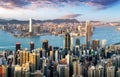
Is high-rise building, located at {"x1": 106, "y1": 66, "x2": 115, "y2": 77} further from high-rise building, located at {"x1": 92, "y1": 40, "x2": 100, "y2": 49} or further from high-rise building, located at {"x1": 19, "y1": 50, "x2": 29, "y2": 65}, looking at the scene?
high-rise building, located at {"x1": 19, "y1": 50, "x2": 29, "y2": 65}

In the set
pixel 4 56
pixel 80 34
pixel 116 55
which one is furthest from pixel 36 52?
pixel 116 55

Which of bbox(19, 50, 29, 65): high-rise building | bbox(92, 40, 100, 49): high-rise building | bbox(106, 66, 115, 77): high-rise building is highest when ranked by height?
bbox(92, 40, 100, 49): high-rise building

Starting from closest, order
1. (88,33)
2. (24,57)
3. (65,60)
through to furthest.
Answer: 1. (24,57)
2. (65,60)
3. (88,33)

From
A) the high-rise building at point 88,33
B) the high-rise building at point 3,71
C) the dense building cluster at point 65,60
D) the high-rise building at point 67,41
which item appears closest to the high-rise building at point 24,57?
the dense building cluster at point 65,60

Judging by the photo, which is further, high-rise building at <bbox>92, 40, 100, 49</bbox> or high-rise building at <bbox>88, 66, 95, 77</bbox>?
high-rise building at <bbox>92, 40, 100, 49</bbox>

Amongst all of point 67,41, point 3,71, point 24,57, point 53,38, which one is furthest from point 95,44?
point 3,71

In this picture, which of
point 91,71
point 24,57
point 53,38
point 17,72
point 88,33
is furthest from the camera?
point 88,33

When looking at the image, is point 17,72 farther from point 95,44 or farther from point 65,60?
point 95,44

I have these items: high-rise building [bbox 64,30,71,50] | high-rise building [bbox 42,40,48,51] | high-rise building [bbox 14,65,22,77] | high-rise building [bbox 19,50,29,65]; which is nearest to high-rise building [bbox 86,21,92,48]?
high-rise building [bbox 64,30,71,50]

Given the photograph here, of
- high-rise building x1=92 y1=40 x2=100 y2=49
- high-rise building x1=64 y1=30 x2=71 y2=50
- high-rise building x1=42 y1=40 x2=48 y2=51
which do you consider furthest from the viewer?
high-rise building x1=92 y1=40 x2=100 y2=49

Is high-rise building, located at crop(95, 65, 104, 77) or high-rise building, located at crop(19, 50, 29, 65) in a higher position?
high-rise building, located at crop(19, 50, 29, 65)
